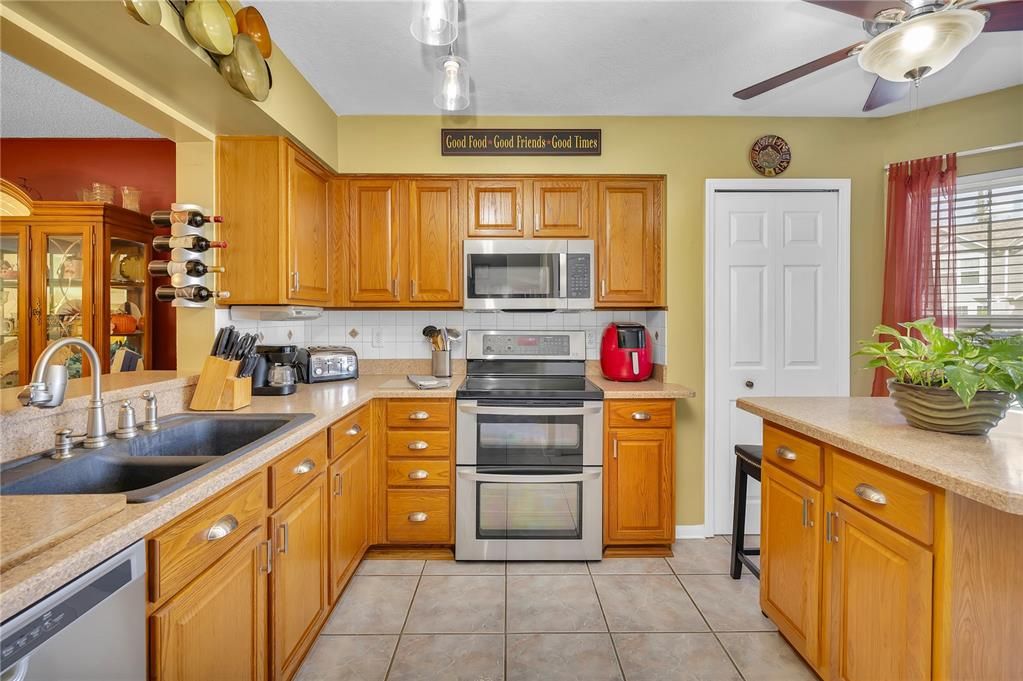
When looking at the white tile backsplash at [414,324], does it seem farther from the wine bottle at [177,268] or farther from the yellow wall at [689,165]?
the wine bottle at [177,268]

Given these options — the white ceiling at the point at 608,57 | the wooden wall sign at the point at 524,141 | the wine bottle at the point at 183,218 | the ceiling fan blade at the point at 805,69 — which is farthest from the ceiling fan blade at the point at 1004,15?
the wine bottle at the point at 183,218

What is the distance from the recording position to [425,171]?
2.86 m

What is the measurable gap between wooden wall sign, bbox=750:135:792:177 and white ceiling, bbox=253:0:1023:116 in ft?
0.54

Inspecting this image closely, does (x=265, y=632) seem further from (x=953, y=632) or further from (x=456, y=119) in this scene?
(x=456, y=119)

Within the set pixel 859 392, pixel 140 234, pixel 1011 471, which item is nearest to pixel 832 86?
pixel 859 392

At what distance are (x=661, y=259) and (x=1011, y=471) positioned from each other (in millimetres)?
1961

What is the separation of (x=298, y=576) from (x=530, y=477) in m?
1.20

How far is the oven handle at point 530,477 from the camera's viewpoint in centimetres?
→ 250

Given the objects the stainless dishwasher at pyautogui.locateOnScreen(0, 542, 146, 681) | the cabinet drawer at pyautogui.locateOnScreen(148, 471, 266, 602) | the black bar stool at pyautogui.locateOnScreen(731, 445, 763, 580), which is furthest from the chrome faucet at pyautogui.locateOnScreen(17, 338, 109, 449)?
the black bar stool at pyautogui.locateOnScreen(731, 445, 763, 580)

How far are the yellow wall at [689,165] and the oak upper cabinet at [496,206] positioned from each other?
0.09 meters

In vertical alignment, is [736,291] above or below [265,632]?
above

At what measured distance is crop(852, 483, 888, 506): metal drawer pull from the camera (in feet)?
4.25

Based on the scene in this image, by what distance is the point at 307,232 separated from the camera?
8.32ft

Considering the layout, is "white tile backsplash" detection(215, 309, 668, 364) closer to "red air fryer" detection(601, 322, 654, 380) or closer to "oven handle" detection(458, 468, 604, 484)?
"red air fryer" detection(601, 322, 654, 380)
